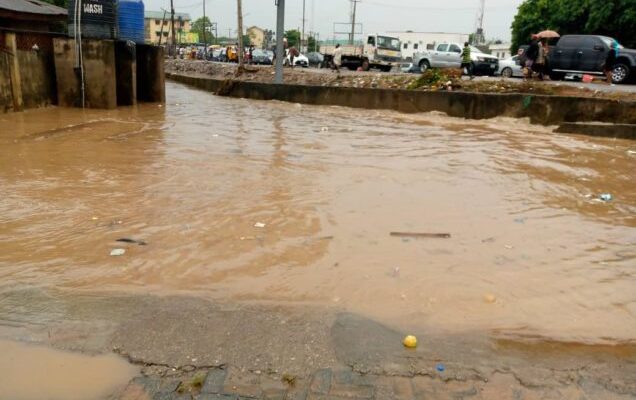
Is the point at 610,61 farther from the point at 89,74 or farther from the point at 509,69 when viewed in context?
the point at 89,74

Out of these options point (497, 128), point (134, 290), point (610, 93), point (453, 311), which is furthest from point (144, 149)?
point (610, 93)

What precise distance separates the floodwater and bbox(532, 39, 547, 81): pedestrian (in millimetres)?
7991

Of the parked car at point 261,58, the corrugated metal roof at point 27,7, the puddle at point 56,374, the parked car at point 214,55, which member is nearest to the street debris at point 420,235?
the puddle at point 56,374

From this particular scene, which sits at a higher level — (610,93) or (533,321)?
(610,93)

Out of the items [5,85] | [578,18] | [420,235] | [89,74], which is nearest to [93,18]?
[89,74]

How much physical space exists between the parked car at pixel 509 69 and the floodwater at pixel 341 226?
1556 centimetres

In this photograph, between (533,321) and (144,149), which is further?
(144,149)

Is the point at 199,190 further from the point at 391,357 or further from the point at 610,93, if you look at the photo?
the point at 610,93

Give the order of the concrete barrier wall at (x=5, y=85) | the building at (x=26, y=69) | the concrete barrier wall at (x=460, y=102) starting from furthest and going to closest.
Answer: the concrete barrier wall at (x=460, y=102), the building at (x=26, y=69), the concrete barrier wall at (x=5, y=85)

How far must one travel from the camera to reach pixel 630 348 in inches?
115

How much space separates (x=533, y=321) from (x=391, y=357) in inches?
41.0

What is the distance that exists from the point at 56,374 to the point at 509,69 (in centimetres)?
2481

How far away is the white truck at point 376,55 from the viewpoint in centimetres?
2925

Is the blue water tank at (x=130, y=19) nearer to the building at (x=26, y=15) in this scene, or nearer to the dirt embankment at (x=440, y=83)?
the building at (x=26, y=15)
